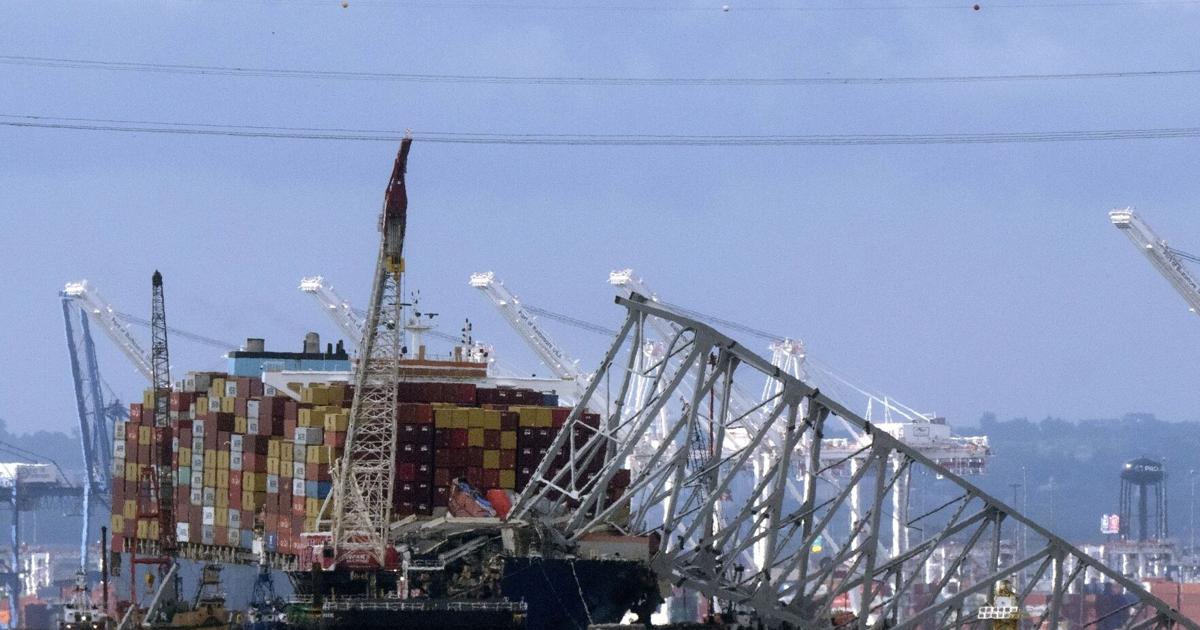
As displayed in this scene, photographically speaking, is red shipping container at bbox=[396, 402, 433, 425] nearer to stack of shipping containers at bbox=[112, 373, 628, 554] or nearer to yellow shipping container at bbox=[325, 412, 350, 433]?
stack of shipping containers at bbox=[112, 373, 628, 554]

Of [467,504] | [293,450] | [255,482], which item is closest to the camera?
[467,504]

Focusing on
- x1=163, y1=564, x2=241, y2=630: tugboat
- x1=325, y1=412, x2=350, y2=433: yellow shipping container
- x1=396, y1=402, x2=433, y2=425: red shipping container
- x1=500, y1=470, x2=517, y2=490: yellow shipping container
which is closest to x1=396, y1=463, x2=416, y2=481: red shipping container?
x1=396, y1=402, x2=433, y2=425: red shipping container

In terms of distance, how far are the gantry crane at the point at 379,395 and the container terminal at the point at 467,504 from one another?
0.11 metres

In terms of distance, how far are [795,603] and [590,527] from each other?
7.80 metres

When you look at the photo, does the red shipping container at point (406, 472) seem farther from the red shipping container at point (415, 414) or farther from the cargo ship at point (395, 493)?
the red shipping container at point (415, 414)

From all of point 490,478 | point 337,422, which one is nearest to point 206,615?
point 337,422

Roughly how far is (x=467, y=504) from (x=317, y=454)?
11437 mm

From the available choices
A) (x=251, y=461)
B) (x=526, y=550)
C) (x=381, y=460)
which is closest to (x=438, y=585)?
(x=526, y=550)

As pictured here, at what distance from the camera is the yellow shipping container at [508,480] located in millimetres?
103875

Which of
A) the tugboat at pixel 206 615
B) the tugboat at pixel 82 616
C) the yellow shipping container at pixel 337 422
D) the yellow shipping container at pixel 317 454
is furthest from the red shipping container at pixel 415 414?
the tugboat at pixel 82 616

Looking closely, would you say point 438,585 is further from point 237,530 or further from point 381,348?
point 237,530

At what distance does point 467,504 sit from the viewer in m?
94.8

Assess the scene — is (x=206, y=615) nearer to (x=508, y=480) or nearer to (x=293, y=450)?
(x=293, y=450)

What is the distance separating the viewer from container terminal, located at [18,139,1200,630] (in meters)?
82.6
